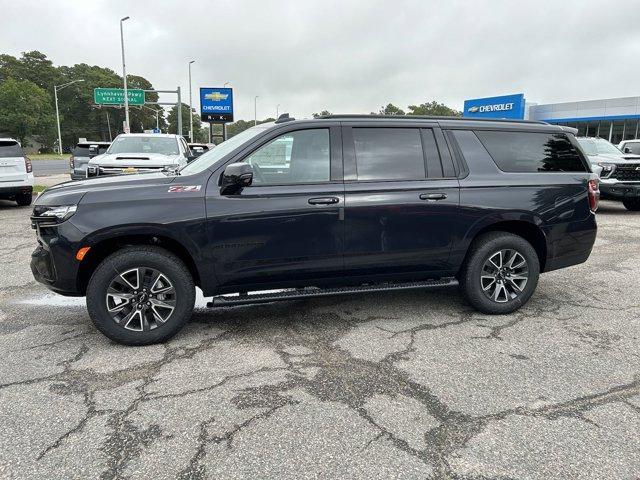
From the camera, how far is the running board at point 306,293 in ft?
12.7

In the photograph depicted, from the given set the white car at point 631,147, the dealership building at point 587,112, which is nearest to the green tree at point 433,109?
the dealership building at point 587,112

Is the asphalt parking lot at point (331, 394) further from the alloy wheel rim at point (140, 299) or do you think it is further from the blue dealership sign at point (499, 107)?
the blue dealership sign at point (499, 107)

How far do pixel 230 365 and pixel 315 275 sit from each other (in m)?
1.05

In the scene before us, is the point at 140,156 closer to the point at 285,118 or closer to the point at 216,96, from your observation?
the point at 285,118

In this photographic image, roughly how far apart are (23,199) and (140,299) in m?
10.1

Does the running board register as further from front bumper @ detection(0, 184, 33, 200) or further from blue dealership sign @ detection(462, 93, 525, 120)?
blue dealership sign @ detection(462, 93, 525, 120)

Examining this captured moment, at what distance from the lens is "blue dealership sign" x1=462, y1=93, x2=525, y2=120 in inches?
1453

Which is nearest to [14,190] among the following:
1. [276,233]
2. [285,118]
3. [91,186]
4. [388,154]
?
[91,186]

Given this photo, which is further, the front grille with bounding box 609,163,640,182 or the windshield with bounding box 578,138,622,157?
the windshield with bounding box 578,138,622,157

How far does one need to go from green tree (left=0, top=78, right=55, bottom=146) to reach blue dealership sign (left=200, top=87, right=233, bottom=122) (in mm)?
40121

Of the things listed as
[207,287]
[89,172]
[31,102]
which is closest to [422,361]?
[207,287]

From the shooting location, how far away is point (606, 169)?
36.6ft

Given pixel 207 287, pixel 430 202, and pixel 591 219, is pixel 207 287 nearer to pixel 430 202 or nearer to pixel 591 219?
pixel 430 202

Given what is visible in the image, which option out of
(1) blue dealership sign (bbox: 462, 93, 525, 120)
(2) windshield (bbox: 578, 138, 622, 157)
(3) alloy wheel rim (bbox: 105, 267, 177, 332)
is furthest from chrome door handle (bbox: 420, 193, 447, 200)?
(1) blue dealership sign (bbox: 462, 93, 525, 120)
